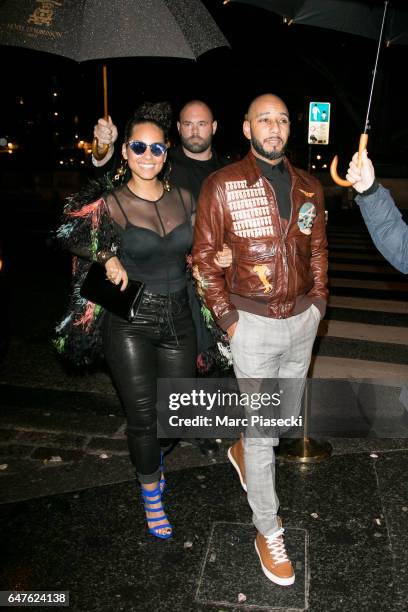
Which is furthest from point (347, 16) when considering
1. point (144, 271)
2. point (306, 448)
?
point (306, 448)

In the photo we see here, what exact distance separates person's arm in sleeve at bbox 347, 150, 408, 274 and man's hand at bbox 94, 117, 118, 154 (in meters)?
1.69

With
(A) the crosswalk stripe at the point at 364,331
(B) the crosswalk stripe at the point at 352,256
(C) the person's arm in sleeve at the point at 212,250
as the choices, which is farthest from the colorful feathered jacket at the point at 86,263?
(B) the crosswalk stripe at the point at 352,256

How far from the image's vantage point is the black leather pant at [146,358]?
3.33 meters

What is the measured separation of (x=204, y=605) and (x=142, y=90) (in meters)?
32.6

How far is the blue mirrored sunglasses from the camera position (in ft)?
10.9

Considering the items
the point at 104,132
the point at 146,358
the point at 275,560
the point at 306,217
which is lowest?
the point at 275,560

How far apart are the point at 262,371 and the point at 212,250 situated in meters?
0.69

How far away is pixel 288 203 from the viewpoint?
10.4ft

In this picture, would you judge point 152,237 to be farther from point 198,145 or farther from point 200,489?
point 200,489

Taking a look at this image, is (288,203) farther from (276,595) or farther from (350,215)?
(350,215)

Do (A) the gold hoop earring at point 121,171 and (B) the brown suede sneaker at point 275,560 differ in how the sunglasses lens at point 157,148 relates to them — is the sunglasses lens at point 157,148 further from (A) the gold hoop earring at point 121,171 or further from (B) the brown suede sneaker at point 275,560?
(B) the brown suede sneaker at point 275,560

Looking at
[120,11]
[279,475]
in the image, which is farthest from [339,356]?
[120,11]

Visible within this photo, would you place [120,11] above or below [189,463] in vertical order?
above

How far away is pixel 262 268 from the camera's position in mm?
3111
